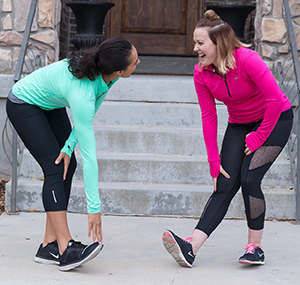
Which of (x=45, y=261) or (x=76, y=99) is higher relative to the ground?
(x=76, y=99)

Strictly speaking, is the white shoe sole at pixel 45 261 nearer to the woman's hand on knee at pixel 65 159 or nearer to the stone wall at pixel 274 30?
the woman's hand on knee at pixel 65 159

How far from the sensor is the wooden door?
6.71 metres

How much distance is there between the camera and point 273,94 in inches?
96.0

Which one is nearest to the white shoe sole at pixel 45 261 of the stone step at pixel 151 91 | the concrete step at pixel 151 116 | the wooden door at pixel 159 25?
the concrete step at pixel 151 116

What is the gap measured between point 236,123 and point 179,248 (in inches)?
32.3

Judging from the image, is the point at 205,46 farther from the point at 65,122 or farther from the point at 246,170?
the point at 65,122

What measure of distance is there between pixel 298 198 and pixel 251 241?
3.81 ft

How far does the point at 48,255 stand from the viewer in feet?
8.70

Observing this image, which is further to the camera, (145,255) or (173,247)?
(145,255)

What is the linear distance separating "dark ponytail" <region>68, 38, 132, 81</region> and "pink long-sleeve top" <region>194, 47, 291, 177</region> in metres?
0.51

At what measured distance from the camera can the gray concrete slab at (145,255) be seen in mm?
2445

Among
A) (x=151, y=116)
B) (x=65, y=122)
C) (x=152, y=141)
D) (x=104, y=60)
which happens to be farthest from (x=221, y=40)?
(x=151, y=116)

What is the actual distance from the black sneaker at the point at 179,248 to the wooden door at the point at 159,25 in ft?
15.0

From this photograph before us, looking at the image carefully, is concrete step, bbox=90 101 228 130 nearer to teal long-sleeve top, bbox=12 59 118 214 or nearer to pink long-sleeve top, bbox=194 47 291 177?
pink long-sleeve top, bbox=194 47 291 177
